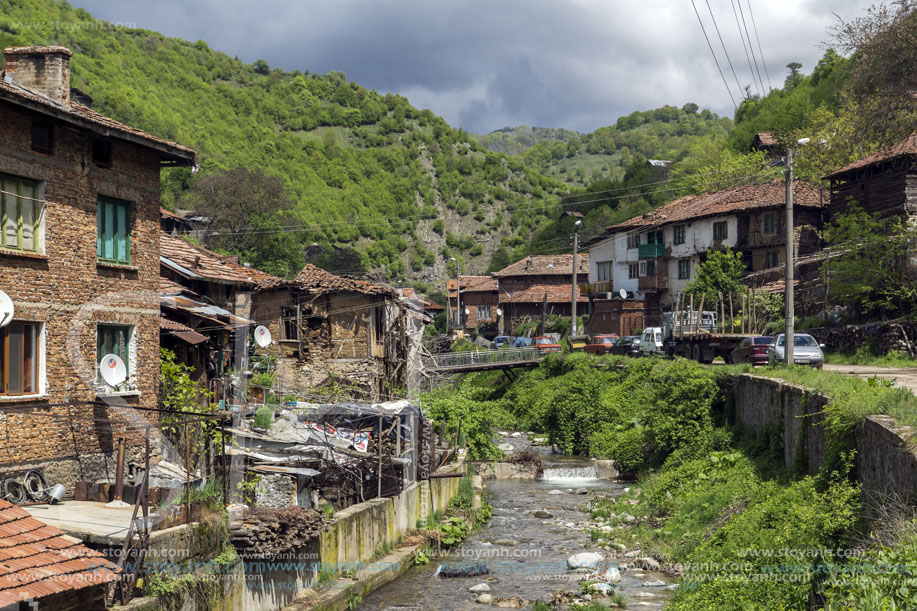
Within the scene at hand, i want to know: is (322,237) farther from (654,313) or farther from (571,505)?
(571,505)

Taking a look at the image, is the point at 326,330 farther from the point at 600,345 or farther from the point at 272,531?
the point at 600,345

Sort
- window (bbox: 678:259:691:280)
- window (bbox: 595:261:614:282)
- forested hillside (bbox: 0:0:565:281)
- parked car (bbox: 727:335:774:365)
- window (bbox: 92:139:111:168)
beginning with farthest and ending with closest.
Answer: forested hillside (bbox: 0:0:565:281)
window (bbox: 595:261:614:282)
window (bbox: 678:259:691:280)
parked car (bbox: 727:335:774:365)
window (bbox: 92:139:111:168)

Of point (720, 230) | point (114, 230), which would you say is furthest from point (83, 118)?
point (720, 230)

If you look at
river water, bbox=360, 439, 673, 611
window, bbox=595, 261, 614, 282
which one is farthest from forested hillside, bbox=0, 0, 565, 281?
river water, bbox=360, 439, 673, 611

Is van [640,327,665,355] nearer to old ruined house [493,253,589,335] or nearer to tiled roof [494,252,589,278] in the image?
old ruined house [493,253,589,335]

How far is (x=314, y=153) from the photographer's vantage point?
119562 millimetres

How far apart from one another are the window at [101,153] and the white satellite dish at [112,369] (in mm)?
4066

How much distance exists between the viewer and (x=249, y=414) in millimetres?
23359

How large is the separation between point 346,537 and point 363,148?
415 ft

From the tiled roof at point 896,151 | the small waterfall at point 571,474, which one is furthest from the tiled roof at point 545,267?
the small waterfall at point 571,474

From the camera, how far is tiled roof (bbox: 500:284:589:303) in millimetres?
77750

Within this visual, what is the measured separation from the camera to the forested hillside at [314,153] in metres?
83.9

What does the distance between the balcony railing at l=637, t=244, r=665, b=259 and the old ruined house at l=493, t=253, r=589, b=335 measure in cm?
1183

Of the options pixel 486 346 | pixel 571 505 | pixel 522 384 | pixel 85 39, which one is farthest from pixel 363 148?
pixel 571 505
